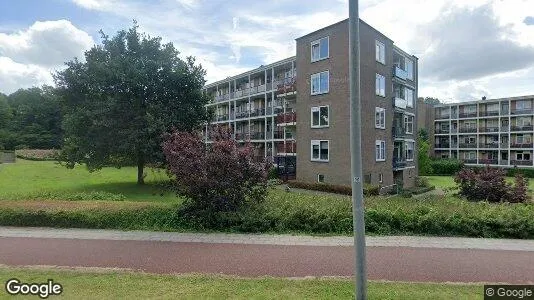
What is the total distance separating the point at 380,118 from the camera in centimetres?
3055

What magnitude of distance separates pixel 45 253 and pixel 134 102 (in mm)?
18114

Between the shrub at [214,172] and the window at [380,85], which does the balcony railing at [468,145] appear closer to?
the window at [380,85]

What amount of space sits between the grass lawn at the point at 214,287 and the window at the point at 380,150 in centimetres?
2390

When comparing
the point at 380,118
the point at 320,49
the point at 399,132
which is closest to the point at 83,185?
the point at 320,49

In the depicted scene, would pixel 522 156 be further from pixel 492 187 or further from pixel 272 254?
pixel 272 254

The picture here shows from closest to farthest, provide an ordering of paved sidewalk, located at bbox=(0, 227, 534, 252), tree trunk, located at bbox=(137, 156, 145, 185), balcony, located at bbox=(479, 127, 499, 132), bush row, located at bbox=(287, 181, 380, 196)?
paved sidewalk, located at bbox=(0, 227, 534, 252)
bush row, located at bbox=(287, 181, 380, 196)
tree trunk, located at bbox=(137, 156, 145, 185)
balcony, located at bbox=(479, 127, 499, 132)

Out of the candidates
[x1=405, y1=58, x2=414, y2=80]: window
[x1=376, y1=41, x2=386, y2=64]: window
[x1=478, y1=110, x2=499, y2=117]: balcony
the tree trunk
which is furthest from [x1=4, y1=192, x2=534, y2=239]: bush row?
[x1=478, y1=110, x2=499, y2=117]: balcony

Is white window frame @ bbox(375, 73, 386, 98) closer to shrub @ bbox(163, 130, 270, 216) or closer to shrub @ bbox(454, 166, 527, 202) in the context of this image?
shrub @ bbox(454, 166, 527, 202)

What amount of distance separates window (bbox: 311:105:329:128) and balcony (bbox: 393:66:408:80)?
26.4 feet

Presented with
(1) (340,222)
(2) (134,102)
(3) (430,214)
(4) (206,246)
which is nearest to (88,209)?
(4) (206,246)

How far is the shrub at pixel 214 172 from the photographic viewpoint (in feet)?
39.5

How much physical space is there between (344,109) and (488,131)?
43.1m

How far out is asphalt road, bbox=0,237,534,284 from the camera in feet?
26.3

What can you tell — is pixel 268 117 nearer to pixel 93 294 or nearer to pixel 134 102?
pixel 134 102
